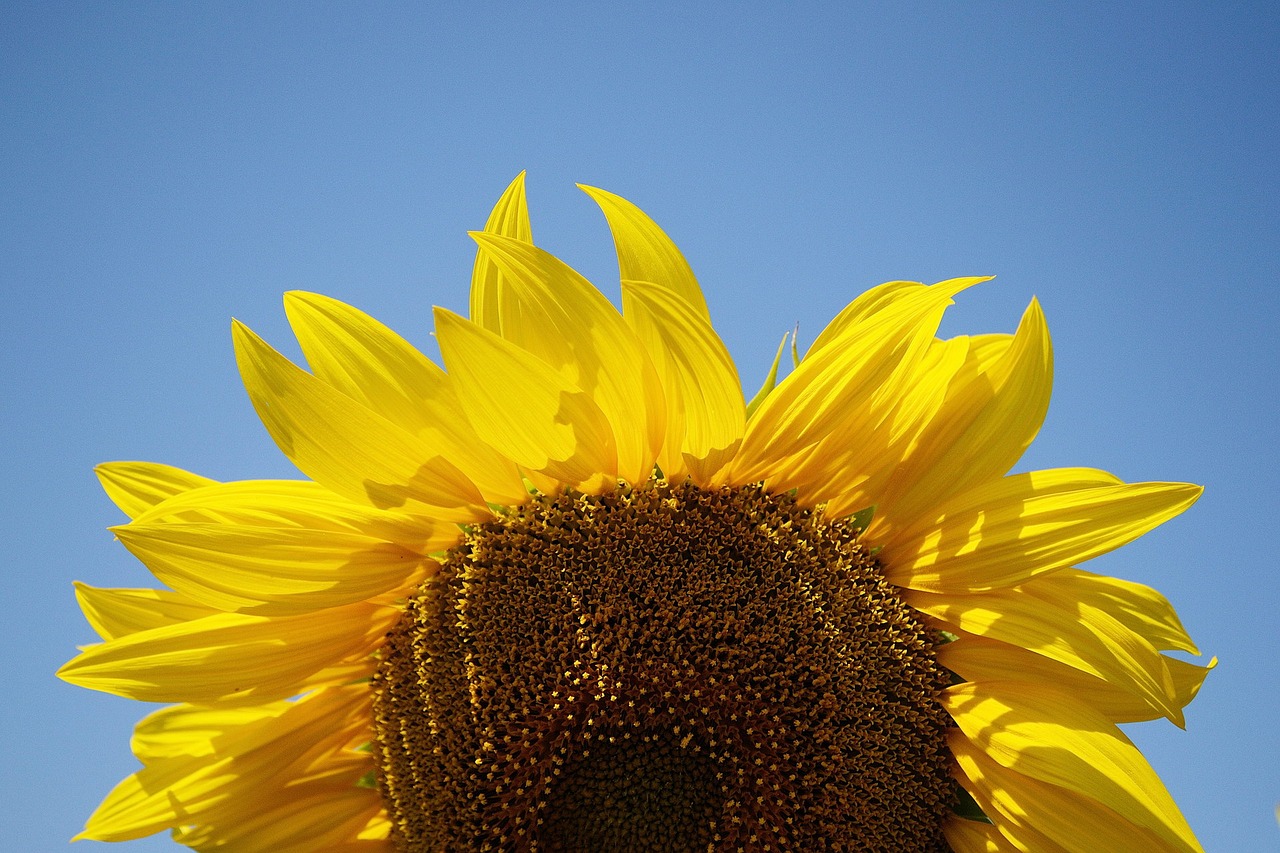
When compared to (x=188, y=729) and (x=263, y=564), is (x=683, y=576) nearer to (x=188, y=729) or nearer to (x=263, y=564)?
(x=263, y=564)

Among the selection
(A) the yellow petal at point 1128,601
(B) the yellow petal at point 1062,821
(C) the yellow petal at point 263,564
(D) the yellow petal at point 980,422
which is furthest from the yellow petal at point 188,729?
(A) the yellow petal at point 1128,601

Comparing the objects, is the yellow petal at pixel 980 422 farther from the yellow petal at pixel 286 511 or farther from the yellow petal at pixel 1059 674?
the yellow petal at pixel 286 511

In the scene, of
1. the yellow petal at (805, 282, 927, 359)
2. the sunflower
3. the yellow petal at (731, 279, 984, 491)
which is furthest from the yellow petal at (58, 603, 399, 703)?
the yellow petal at (805, 282, 927, 359)

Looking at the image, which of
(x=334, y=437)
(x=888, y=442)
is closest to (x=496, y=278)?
(x=334, y=437)

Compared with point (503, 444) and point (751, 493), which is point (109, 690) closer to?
point (503, 444)

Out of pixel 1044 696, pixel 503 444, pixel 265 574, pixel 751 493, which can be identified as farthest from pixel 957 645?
pixel 265 574
